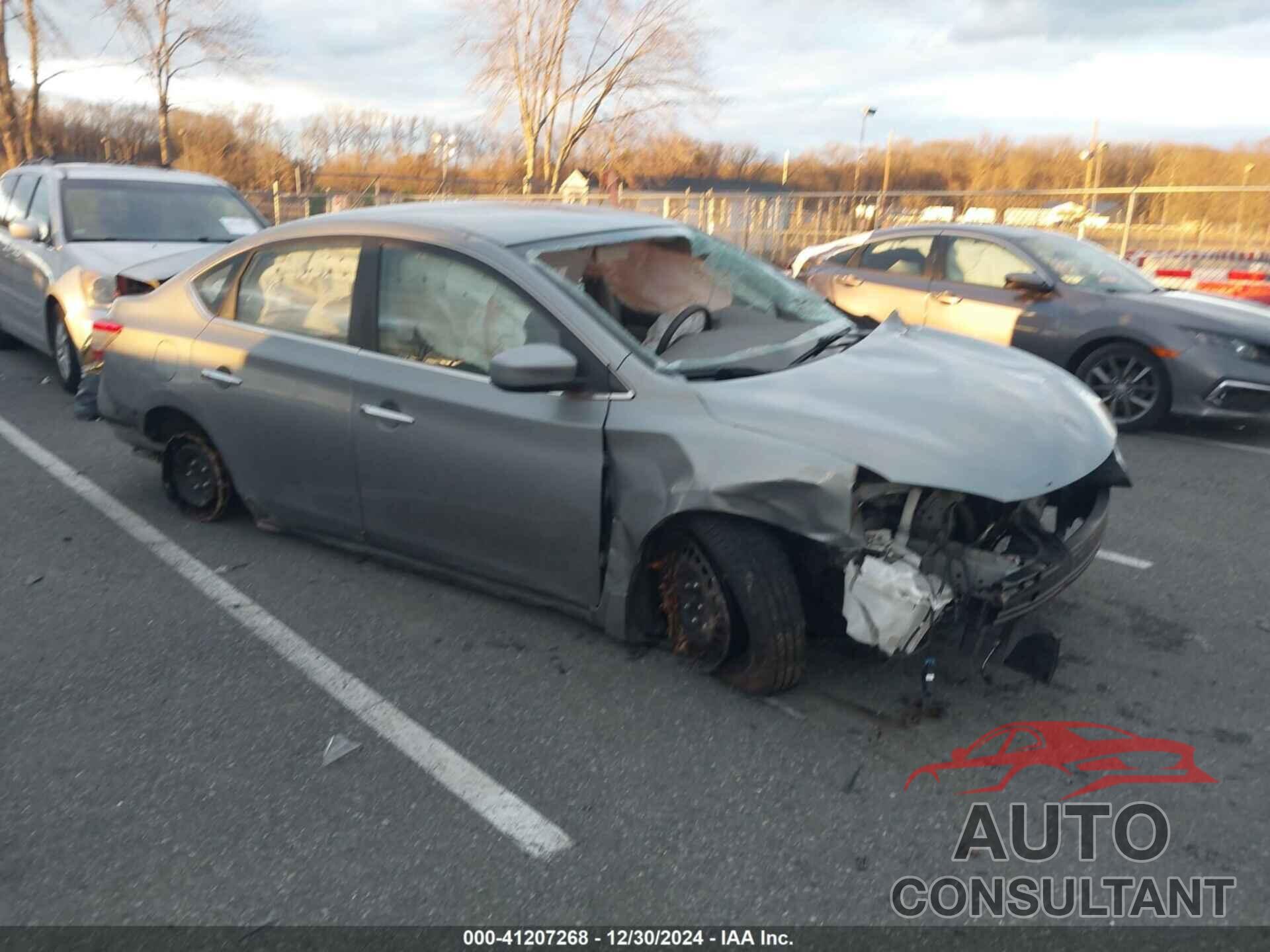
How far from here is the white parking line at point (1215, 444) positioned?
710 centimetres

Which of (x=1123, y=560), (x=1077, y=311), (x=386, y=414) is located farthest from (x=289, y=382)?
(x=1077, y=311)

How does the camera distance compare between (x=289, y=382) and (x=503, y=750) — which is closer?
(x=503, y=750)

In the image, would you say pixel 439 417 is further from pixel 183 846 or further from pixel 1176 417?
pixel 1176 417

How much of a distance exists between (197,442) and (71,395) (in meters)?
3.92

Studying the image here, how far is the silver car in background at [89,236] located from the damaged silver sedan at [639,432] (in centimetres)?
306

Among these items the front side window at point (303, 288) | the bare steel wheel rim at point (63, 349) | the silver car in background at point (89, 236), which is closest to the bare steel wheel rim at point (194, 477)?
the front side window at point (303, 288)

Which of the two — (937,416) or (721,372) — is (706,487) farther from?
(937,416)

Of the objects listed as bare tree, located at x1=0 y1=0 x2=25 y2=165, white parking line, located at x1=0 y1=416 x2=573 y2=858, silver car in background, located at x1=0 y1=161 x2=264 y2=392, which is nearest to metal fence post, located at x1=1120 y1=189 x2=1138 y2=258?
silver car in background, located at x1=0 y1=161 x2=264 y2=392

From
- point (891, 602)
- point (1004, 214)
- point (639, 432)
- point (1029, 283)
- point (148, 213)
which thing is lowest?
point (891, 602)

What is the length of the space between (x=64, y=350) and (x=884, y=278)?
22.3ft

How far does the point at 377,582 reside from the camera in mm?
4598

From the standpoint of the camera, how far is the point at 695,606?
3.51 meters

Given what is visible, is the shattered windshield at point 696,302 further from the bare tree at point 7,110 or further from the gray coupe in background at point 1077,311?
the bare tree at point 7,110

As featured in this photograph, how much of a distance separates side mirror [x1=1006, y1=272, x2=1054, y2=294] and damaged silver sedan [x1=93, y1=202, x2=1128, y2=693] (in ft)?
13.5
